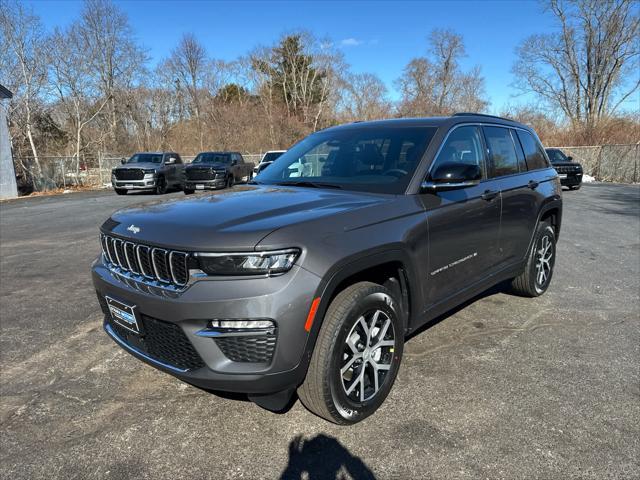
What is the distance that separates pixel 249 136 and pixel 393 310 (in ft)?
136

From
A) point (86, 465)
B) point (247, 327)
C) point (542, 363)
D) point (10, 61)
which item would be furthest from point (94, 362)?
point (10, 61)

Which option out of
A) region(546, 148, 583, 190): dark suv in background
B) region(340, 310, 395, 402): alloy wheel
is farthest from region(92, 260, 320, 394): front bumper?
region(546, 148, 583, 190): dark suv in background

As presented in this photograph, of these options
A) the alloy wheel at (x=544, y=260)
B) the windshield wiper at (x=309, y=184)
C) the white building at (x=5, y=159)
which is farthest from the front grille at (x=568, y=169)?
the white building at (x=5, y=159)

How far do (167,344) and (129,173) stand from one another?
61.5 feet

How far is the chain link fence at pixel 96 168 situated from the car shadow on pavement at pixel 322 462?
2398 cm

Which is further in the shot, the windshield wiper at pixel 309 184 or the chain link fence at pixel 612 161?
the chain link fence at pixel 612 161

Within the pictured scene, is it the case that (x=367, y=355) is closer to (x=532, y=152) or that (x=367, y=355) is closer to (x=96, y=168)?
(x=532, y=152)

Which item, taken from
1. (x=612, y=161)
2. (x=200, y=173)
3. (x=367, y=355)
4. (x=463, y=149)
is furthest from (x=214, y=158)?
(x=612, y=161)

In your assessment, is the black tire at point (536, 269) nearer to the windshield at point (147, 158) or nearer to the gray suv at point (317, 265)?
the gray suv at point (317, 265)

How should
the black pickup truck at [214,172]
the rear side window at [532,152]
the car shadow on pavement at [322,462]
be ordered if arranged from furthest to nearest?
1. the black pickup truck at [214,172]
2. the rear side window at [532,152]
3. the car shadow on pavement at [322,462]

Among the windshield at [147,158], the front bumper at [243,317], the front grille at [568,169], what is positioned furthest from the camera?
the windshield at [147,158]

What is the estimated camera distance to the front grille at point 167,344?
7.60 ft

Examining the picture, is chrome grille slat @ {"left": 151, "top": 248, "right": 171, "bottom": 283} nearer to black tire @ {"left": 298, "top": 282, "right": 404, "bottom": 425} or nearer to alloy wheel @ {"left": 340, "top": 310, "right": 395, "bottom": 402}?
black tire @ {"left": 298, "top": 282, "right": 404, "bottom": 425}

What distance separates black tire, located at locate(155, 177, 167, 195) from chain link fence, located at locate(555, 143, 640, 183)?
1016 inches
